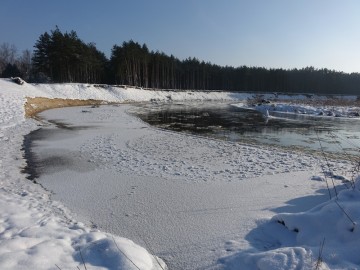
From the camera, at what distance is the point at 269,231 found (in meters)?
5.03

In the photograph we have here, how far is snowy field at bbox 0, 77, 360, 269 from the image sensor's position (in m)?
4.01

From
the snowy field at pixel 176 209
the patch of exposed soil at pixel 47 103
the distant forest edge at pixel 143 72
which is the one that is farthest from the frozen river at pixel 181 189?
the distant forest edge at pixel 143 72

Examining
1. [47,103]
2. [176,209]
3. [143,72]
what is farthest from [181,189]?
[143,72]

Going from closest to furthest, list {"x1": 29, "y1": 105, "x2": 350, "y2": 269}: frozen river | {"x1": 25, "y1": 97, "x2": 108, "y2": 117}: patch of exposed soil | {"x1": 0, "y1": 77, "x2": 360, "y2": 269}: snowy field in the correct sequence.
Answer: {"x1": 0, "y1": 77, "x2": 360, "y2": 269}: snowy field
{"x1": 29, "y1": 105, "x2": 350, "y2": 269}: frozen river
{"x1": 25, "y1": 97, "x2": 108, "y2": 117}: patch of exposed soil

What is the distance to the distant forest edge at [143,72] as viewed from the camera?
5616cm

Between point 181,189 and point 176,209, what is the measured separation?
1.31 meters

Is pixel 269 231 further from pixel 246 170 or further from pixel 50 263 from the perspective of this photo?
pixel 246 170

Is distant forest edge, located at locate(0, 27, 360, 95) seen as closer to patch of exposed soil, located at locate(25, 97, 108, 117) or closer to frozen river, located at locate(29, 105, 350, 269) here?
patch of exposed soil, located at locate(25, 97, 108, 117)

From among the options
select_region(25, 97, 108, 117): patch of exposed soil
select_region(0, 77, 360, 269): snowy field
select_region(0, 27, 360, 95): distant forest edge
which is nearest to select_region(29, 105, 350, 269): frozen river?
select_region(0, 77, 360, 269): snowy field

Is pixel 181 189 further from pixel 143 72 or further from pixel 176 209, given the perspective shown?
pixel 143 72

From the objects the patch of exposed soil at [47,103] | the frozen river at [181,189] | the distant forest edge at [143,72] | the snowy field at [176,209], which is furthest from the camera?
the distant forest edge at [143,72]

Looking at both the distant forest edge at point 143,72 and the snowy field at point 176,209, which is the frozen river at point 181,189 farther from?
the distant forest edge at point 143,72

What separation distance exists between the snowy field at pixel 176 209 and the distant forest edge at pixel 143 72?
48.8 metres

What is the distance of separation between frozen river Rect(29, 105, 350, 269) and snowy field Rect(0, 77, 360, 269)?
0.03 meters
